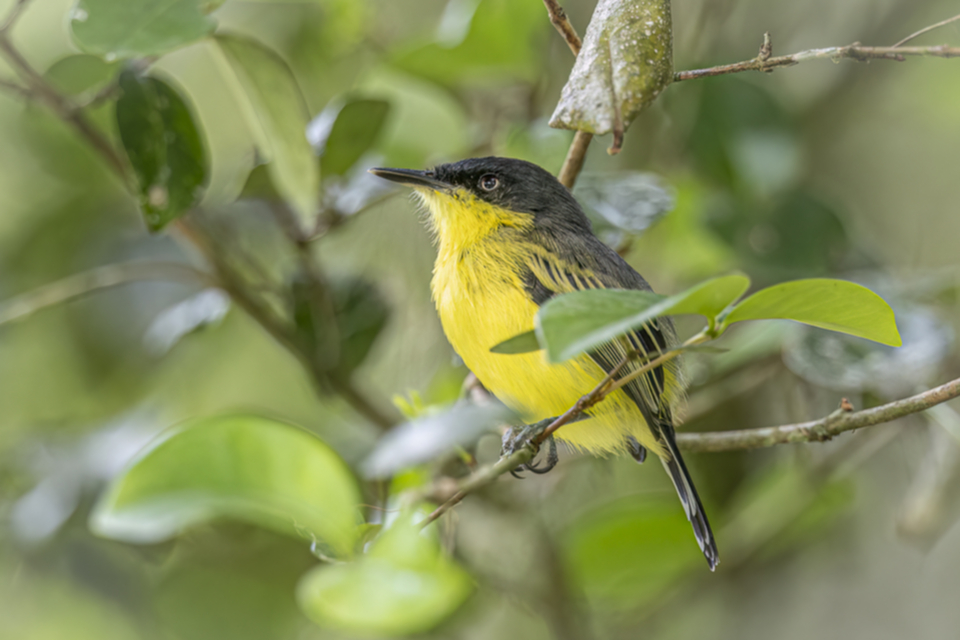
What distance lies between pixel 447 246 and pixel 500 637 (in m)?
1.87

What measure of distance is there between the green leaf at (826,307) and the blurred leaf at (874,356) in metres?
1.05

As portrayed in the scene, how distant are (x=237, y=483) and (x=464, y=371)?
42.1 inches

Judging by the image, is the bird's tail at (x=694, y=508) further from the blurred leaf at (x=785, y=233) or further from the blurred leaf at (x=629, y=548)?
the blurred leaf at (x=785, y=233)

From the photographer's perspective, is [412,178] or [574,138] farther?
[412,178]

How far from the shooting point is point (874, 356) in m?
2.02

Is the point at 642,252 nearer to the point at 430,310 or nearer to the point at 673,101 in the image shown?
the point at 673,101

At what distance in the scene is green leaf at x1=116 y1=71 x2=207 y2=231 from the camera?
5.38ft

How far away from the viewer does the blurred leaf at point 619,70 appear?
934 millimetres

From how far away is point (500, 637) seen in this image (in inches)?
126

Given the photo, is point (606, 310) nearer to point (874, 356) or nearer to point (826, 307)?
point (826, 307)

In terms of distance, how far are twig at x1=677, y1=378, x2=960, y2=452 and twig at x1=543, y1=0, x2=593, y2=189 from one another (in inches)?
24.5

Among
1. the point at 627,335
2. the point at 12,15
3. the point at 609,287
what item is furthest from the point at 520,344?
the point at 12,15

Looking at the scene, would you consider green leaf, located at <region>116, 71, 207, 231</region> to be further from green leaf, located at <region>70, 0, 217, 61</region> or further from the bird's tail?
the bird's tail

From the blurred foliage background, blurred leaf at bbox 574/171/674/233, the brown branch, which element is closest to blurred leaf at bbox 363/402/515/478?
the brown branch
